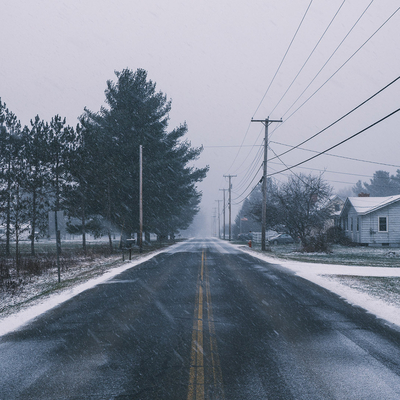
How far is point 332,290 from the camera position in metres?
11.9

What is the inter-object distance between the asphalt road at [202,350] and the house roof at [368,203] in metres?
29.9

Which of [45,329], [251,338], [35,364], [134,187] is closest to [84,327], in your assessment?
[45,329]

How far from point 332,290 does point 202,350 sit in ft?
23.3

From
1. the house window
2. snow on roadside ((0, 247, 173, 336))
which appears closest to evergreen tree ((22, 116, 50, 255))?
snow on roadside ((0, 247, 173, 336))

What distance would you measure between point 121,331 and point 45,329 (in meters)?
1.58

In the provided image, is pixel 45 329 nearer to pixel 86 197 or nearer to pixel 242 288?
pixel 242 288

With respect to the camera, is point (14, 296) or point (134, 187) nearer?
point (14, 296)

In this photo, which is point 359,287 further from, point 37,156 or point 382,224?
point 382,224

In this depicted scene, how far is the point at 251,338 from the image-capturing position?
22.4ft

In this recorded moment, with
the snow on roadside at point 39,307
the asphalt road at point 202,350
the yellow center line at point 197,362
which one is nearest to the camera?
the yellow center line at point 197,362

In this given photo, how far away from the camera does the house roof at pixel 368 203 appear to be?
122ft

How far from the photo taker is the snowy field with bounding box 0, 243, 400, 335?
8789 millimetres

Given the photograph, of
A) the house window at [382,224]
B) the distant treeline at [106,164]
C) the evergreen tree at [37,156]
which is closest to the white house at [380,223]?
the house window at [382,224]

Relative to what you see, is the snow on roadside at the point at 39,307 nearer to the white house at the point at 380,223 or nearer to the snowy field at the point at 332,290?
the snowy field at the point at 332,290
